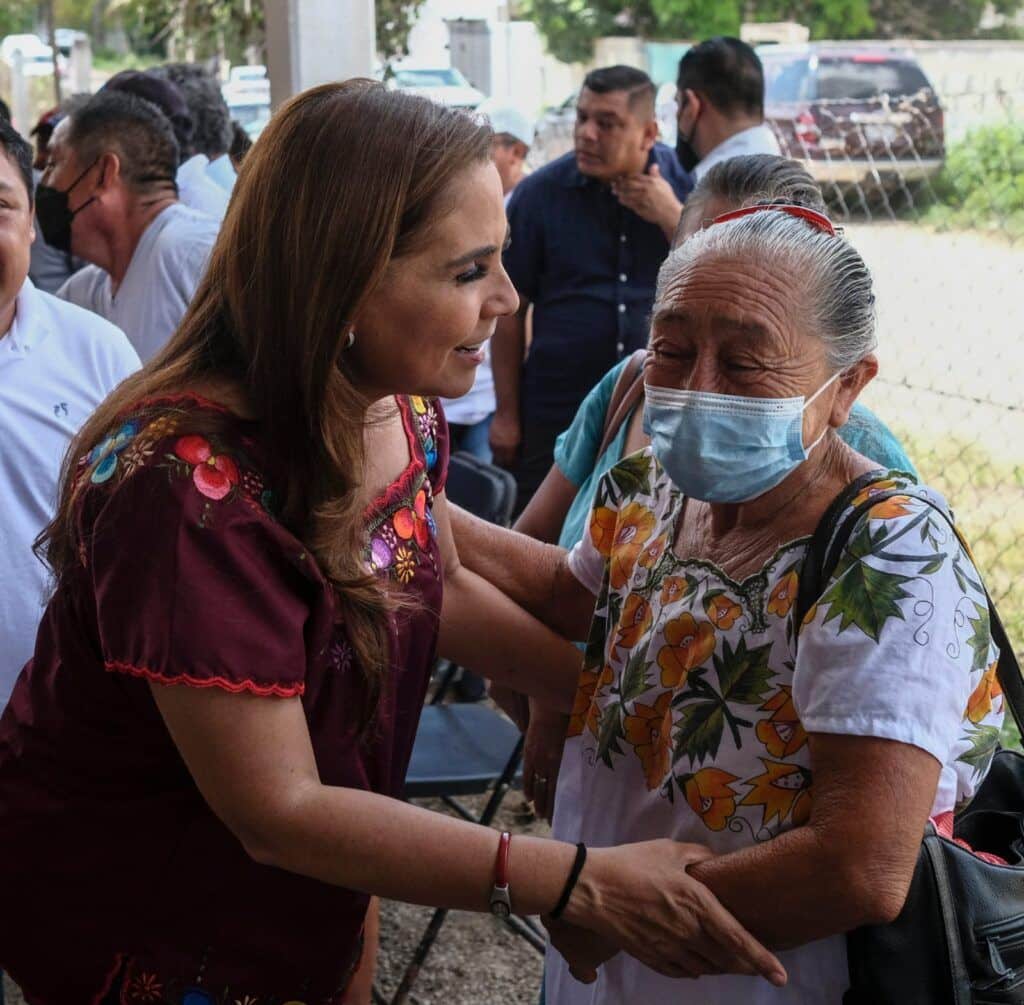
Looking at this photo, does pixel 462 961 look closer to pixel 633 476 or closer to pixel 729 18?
pixel 633 476

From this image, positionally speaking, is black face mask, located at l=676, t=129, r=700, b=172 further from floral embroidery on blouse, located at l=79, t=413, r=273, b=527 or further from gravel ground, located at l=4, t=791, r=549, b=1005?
floral embroidery on blouse, located at l=79, t=413, r=273, b=527

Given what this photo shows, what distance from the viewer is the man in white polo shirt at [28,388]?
2.36 meters

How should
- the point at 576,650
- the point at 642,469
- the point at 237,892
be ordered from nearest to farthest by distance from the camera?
1. the point at 237,892
2. the point at 642,469
3. the point at 576,650

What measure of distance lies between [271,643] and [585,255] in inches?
146

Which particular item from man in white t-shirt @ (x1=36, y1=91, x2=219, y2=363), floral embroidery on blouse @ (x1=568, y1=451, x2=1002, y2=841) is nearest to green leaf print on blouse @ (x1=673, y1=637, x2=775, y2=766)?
floral embroidery on blouse @ (x1=568, y1=451, x2=1002, y2=841)

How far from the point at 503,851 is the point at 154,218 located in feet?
9.62

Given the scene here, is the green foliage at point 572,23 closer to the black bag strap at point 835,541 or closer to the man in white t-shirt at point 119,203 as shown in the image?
the man in white t-shirt at point 119,203

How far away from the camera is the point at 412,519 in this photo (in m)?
1.90

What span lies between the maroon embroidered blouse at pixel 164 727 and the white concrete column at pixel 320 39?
2629 millimetres

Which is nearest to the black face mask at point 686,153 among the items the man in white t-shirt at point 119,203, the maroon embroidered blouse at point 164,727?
the man in white t-shirt at point 119,203

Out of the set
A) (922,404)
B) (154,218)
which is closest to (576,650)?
(154,218)

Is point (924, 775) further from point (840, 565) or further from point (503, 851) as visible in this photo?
point (503, 851)

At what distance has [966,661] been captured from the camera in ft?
4.85

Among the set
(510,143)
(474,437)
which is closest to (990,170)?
(510,143)
